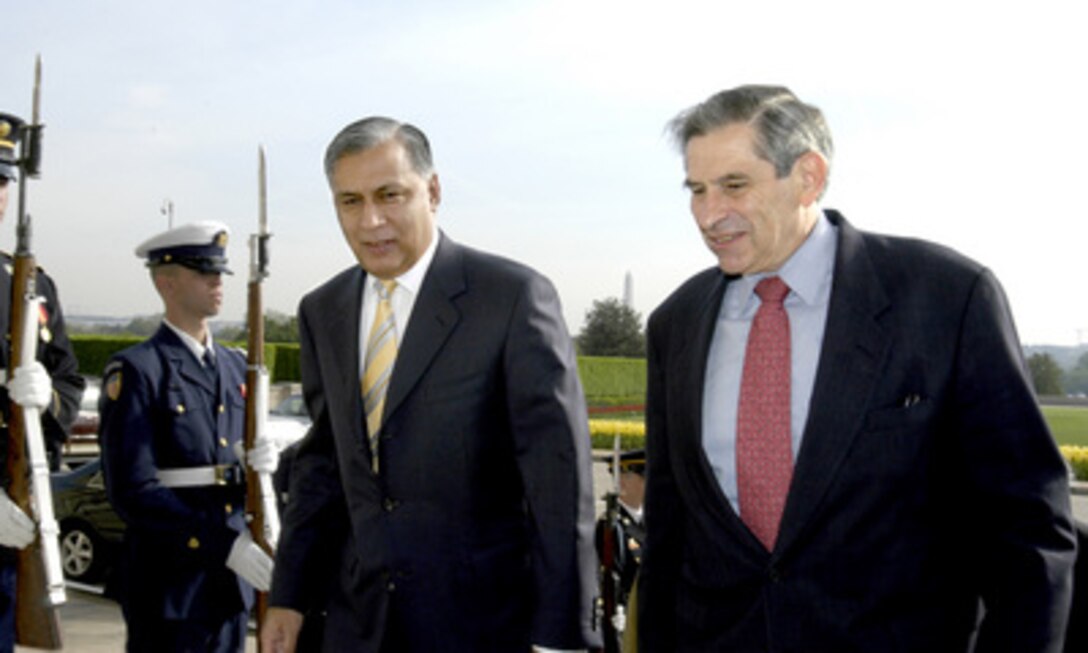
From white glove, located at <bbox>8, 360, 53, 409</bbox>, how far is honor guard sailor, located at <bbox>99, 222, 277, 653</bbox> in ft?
0.76

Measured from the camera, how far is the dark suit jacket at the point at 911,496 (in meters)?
2.05

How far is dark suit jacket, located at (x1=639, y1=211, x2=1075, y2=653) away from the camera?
2.05 metres

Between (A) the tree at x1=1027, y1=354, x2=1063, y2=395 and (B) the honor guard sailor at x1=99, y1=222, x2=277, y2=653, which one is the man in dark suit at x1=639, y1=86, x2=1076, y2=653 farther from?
(A) the tree at x1=1027, y1=354, x2=1063, y2=395

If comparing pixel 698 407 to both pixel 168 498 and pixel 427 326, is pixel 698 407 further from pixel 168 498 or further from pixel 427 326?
pixel 168 498

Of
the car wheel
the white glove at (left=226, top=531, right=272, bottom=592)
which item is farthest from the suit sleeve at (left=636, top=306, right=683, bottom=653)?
the car wheel

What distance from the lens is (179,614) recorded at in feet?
14.3

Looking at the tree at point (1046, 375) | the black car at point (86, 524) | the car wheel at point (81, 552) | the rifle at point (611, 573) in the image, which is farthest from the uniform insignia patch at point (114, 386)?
the tree at point (1046, 375)

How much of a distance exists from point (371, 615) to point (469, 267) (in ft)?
3.04

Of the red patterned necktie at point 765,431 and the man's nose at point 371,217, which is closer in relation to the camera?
the red patterned necktie at point 765,431

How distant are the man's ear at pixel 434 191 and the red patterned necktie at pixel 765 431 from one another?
102 centimetres

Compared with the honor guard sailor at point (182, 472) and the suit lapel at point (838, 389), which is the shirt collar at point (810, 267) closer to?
the suit lapel at point (838, 389)

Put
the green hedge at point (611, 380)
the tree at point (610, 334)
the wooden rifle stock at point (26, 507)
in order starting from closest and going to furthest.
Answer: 1. the wooden rifle stock at point (26, 507)
2. the green hedge at point (611, 380)
3. the tree at point (610, 334)

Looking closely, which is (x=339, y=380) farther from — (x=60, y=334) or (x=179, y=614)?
(x=60, y=334)

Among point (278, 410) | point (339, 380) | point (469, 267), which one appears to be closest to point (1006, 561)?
point (469, 267)
